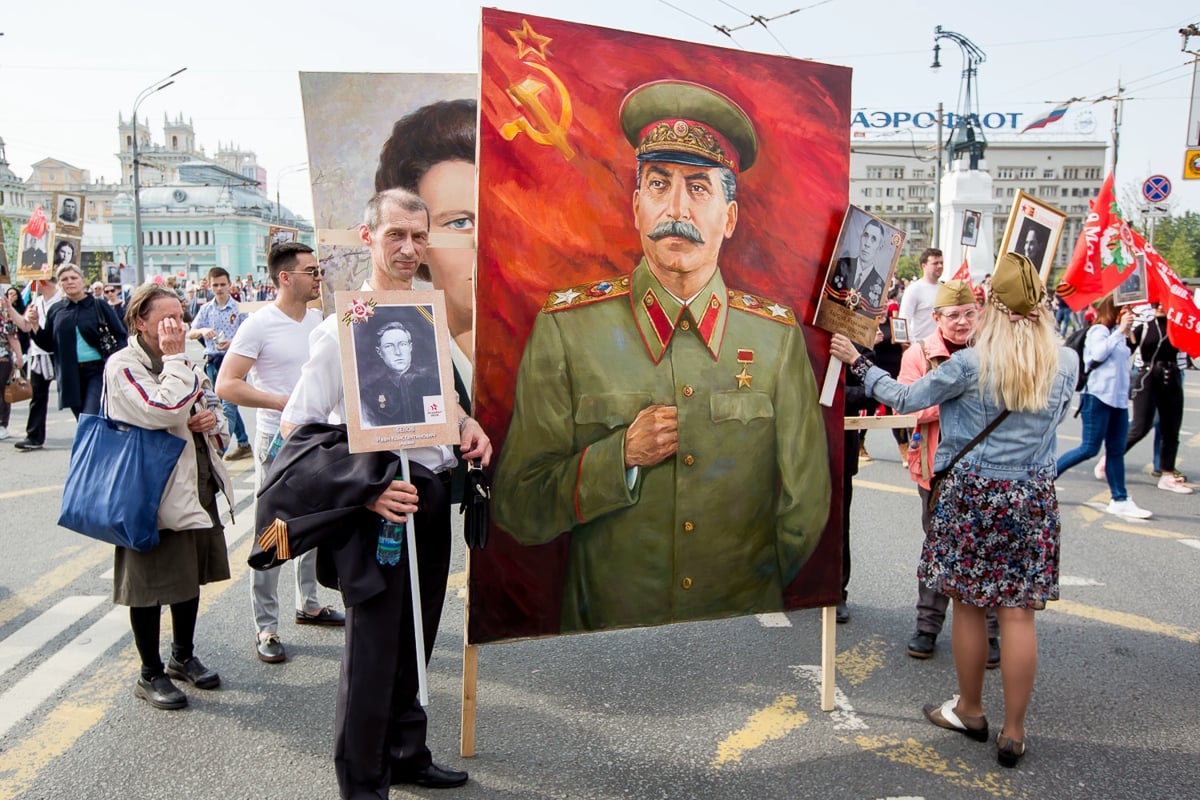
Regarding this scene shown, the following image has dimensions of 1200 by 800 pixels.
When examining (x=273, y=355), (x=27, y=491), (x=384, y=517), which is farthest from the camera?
(x=27, y=491)

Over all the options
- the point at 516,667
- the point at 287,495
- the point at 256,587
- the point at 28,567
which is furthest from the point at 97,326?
the point at 287,495

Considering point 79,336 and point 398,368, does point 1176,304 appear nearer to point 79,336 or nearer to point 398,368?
point 398,368

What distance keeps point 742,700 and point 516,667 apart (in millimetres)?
1063

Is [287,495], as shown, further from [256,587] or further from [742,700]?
[742,700]

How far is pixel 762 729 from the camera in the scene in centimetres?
344

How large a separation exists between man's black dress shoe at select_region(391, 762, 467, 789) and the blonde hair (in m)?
2.44

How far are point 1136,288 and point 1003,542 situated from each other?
4.27 m

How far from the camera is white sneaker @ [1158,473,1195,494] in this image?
770 centimetres

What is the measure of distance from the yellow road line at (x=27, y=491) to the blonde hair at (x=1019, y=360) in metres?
7.50

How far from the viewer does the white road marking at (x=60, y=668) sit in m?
3.58

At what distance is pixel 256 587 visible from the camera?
4.13 metres

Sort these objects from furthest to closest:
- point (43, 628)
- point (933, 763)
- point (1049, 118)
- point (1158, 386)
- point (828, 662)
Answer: point (1049, 118) < point (1158, 386) < point (43, 628) < point (828, 662) < point (933, 763)

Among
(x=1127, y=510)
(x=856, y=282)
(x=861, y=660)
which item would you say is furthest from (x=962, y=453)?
(x=1127, y=510)

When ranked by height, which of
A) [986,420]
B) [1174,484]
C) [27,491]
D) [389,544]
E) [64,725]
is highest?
[986,420]
